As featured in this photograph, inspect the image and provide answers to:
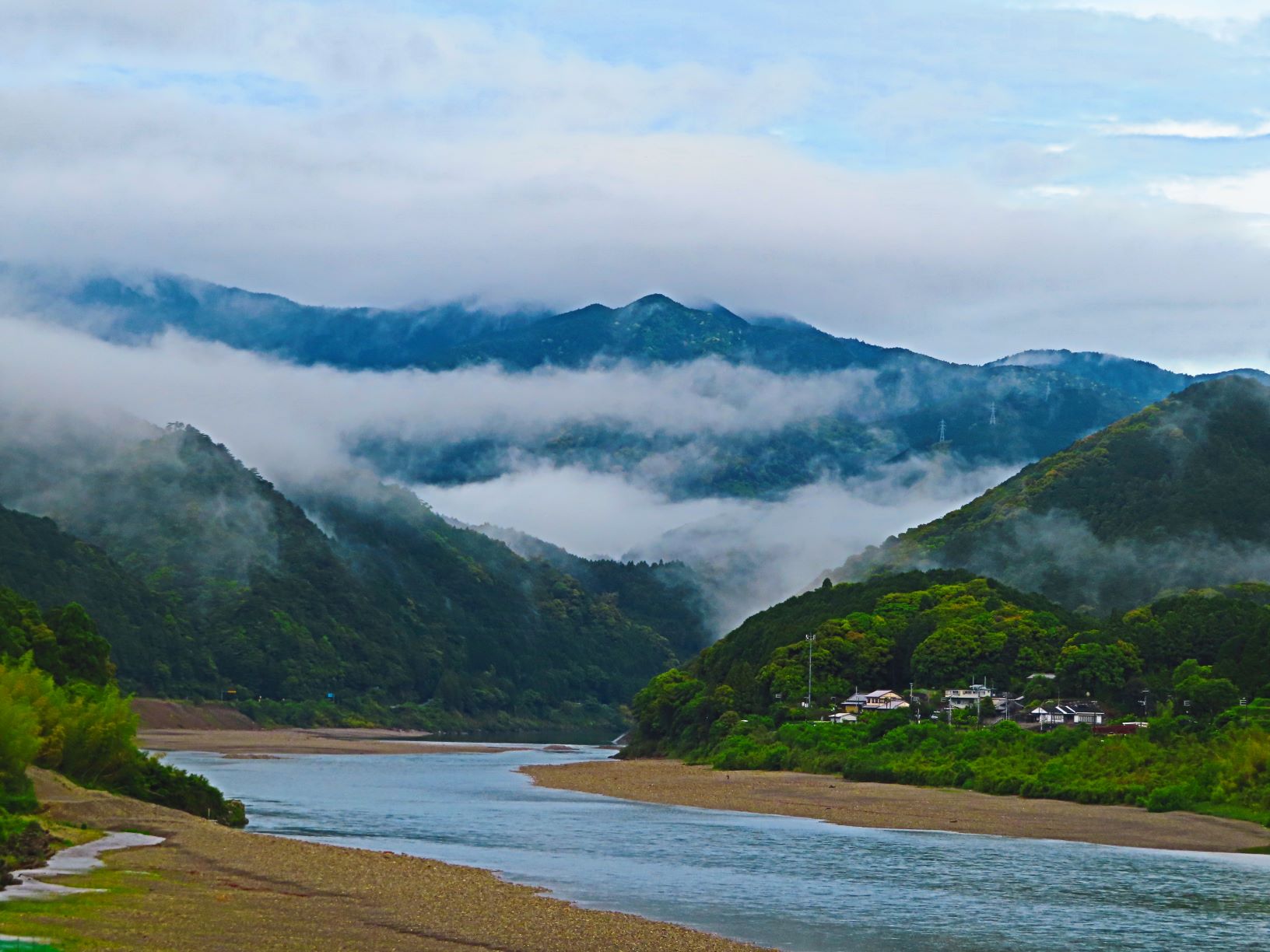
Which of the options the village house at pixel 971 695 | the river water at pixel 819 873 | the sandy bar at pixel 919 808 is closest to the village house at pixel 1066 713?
the village house at pixel 971 695

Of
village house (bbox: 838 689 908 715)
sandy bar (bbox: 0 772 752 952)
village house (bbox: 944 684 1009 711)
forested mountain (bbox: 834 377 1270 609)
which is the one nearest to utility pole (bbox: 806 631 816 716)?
village house (bbox: 838 689 908 715)

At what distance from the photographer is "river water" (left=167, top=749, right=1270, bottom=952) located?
37.0 metres

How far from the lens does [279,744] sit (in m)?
159

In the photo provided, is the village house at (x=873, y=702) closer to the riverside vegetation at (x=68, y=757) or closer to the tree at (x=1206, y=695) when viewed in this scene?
the tree at (x=1206, y=695)

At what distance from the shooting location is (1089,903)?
42.1m

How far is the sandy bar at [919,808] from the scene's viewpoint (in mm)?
61094

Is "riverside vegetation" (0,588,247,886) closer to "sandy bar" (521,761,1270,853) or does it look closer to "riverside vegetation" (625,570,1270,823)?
"sandy bar" (521,761,1270,853)

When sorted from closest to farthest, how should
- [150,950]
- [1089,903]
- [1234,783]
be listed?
[150,950], [1089,903], [1234,783]

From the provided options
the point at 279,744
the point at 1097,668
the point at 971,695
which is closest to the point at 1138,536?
the point at 971,695

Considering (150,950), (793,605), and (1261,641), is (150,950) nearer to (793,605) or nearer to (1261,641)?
(1261,641)

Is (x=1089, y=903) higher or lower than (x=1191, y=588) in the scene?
lower

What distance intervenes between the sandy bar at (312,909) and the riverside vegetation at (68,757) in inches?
88.8

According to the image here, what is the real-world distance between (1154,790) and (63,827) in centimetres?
4776

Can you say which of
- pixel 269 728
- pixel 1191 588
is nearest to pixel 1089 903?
pixel 1191 588
